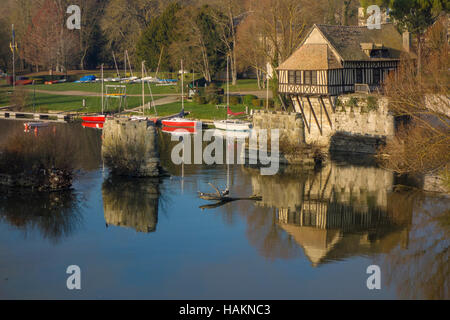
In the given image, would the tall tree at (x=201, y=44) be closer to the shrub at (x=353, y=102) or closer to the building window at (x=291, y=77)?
the building window at (x=291, y=77)

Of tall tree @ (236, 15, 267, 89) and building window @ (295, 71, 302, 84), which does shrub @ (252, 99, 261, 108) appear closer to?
tall tree @ (236, 15, 267, 89)

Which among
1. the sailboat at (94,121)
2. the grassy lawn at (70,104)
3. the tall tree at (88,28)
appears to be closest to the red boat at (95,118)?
the sailboat at (94,121)

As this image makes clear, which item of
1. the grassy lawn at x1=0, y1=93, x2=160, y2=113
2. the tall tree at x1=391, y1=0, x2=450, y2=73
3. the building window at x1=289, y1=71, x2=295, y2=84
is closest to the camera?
the building window at x1=289, y1=71, x2=295, y2=84

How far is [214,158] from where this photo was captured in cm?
4975

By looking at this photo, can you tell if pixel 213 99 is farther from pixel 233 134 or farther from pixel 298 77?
pixel 298 77

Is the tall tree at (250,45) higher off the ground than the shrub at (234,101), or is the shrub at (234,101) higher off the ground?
the tall tree at (250,45)

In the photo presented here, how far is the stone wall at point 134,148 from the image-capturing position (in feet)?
140

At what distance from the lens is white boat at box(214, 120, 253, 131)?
57750 millimetres

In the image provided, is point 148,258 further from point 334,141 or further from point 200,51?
point 200,51

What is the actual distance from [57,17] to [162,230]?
73.0 meters

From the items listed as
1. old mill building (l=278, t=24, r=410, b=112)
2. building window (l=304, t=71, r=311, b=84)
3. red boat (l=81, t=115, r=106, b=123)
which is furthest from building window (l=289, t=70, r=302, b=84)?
red boat (l=81, t=115, r=106, b=123)

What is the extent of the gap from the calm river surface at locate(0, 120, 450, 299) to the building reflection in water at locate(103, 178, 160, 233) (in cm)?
6

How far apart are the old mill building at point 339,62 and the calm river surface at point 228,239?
31.5ft
